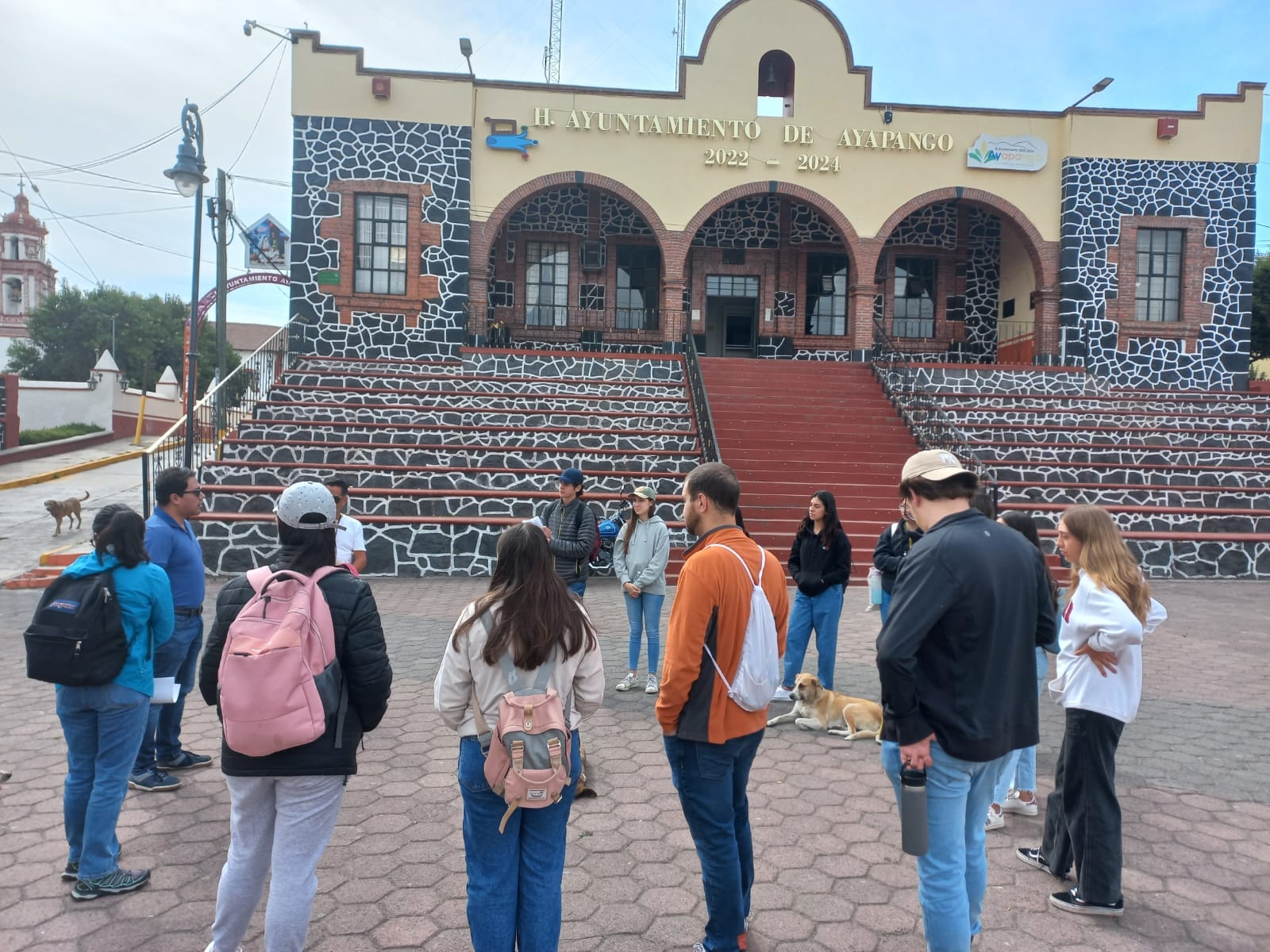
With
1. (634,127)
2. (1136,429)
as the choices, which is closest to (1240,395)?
(1136,429)

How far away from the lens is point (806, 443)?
1373cm

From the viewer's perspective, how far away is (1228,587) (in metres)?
10.8

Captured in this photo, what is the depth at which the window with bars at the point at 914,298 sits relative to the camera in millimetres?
20031

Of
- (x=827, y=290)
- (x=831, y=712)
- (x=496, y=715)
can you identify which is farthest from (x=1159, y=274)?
(x=496, y=715)

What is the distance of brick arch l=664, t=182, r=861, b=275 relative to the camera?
58.0 ft

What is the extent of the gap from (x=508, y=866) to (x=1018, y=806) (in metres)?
2.89

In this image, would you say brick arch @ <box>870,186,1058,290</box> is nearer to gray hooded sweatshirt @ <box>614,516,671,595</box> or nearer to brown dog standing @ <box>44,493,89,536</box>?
gray hooded sweatshirt @ <box>614,516,671,595</box>

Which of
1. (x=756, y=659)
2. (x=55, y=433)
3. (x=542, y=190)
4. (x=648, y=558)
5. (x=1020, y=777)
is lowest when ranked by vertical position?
(x=1020, y=777)

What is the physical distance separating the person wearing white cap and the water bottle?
0.04 m

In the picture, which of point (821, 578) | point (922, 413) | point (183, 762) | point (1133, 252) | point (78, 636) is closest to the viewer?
point (78, 636)

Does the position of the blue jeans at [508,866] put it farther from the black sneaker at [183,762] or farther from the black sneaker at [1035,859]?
the black sneaker at [183,762]

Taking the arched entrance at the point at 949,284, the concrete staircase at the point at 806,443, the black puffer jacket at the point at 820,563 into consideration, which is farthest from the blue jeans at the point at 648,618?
the arched entrance at the point at 949,284

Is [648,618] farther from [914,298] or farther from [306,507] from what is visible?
[914,298]

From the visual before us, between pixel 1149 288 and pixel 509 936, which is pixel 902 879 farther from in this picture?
pixel 1149 288
